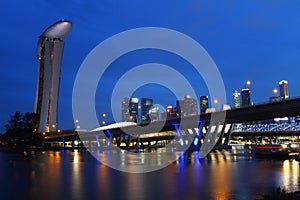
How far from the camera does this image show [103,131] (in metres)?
150

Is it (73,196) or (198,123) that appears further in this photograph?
(198,123)

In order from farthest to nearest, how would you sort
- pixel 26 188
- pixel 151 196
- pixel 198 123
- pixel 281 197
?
pixel 198 123
pixel 26 188
pixel 151 196
pixel 281 197

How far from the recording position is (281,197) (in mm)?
12141

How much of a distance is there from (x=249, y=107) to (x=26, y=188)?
7411cm

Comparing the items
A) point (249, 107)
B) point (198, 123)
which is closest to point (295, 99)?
point (249, 107)

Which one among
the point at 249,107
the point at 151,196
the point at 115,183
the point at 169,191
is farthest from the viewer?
the point at 249,107

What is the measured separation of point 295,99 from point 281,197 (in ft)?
218

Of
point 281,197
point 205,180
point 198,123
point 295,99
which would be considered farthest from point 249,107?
point 281,197

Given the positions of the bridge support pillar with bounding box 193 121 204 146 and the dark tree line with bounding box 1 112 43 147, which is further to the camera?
the dark tree line with bounding box 1 112 43 147

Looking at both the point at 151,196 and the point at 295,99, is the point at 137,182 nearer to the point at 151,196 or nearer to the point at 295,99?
the point at 151,196

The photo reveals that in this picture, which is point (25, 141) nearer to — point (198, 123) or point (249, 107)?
point (198, 123)

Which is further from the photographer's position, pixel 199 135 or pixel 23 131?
pixel 23 131

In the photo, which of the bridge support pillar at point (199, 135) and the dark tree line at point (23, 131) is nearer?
the bridge support pillar at point (199, 135)

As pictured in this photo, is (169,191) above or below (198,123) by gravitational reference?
below
